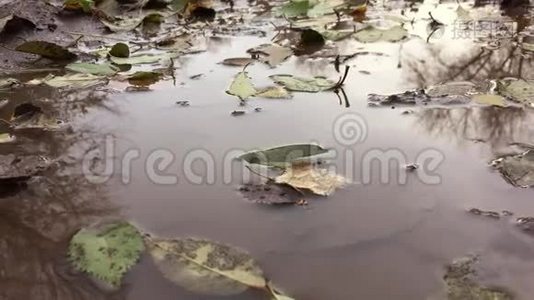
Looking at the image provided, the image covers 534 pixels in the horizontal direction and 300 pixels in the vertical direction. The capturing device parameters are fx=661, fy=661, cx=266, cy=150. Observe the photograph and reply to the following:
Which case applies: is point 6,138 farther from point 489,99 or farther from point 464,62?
point 464,62

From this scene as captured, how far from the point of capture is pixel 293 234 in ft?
3.12

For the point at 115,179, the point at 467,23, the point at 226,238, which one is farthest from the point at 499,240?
the point at 467,23

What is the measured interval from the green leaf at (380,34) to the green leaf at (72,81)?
753mm

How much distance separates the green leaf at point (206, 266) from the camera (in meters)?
0.85

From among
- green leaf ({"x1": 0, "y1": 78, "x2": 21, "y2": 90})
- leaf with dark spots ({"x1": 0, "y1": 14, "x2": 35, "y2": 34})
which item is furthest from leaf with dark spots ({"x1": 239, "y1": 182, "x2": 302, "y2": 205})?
leaf with dark spots ({"x1": 0, "y1": 14, "x2": 35, "y2": 34})

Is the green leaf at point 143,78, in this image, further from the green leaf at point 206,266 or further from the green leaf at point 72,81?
the green leaf at point 206,266

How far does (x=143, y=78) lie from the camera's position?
1.58 m

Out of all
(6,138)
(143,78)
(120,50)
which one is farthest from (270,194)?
(120,50)

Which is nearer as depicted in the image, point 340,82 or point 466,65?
point 340,82

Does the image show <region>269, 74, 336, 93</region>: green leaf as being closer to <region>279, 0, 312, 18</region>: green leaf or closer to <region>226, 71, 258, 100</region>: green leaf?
<region>226, 71, 258, 100</region>: green leaf

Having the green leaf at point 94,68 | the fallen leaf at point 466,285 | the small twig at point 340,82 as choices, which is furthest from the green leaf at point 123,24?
the fallen leaf at point 466,285

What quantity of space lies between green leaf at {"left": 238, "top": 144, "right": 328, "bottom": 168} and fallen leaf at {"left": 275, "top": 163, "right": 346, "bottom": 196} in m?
0.02

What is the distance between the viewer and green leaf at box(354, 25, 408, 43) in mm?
1877

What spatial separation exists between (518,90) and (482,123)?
22 cm
